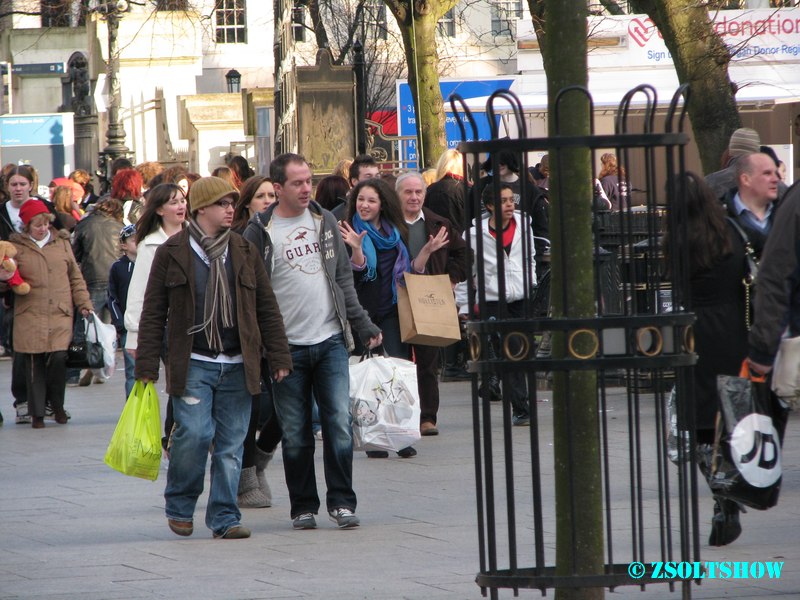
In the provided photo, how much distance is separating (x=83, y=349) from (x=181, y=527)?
215 inches

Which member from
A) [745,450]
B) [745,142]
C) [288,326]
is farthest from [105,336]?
[745,450]

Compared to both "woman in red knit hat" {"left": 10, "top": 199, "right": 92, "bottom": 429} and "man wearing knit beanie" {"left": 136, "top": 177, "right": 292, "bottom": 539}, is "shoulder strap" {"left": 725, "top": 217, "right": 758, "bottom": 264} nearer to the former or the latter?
"man wearing knit beanie" {"left": 136, "top": 177, "right": 292, "bottom": 539}

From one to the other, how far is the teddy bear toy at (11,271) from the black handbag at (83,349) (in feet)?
1.85

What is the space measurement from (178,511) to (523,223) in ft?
10.9

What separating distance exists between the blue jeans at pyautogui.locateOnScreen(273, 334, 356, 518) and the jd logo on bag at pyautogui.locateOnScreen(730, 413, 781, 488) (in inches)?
83.7

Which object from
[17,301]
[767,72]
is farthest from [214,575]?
[767,72]

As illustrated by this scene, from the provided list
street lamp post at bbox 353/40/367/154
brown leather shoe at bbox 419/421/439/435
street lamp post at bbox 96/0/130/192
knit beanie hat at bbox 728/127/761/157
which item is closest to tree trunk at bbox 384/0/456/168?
street lamp post at bbox 353/40/367/154

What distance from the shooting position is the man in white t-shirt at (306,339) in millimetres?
7574

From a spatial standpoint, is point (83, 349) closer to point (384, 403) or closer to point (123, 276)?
point (123, 276)

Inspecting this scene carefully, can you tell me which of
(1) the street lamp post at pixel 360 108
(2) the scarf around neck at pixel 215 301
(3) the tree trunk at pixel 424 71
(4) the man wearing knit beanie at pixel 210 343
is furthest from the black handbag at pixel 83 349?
(3) the tree trunk at pixel 424 71

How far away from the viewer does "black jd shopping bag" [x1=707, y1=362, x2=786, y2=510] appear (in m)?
6.20

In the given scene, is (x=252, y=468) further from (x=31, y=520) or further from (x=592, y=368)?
(x=592, y=368)

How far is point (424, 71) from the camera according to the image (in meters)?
20.6

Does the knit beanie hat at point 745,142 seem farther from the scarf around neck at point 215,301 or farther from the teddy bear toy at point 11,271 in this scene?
the teddy bear toy at point 11,271
